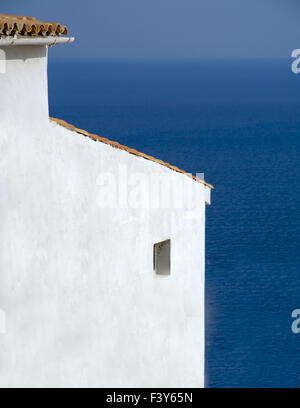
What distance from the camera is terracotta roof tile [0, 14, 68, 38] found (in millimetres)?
10914

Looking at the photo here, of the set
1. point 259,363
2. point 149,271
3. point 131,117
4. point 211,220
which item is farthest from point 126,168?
point 131,117

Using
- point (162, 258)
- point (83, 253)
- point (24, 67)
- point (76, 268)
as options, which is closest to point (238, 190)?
point (162, 258)

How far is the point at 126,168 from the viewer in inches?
564

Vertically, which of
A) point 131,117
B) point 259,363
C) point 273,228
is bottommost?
point 259,363

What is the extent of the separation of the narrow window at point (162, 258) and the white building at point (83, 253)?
0.02m

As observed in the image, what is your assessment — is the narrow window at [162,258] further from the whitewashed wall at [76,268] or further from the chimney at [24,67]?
the chimney at [24,67]

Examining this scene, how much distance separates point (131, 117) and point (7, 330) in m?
106

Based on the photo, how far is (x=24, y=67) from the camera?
11.9 m

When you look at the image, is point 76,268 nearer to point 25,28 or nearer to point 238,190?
point 25,28

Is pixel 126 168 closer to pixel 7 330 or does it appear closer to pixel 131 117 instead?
pixel 7 330

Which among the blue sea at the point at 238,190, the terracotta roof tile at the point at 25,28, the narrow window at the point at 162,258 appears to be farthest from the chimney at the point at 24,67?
the blue sea at the point at 238,190

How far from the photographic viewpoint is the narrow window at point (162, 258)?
51.8 ft

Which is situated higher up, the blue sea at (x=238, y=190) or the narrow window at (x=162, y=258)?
the blue sea at (x=238, y=190)

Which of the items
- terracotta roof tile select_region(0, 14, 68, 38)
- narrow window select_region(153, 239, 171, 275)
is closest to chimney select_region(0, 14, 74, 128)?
terracotta roof tile select_region(0, 14, 68, 38)
